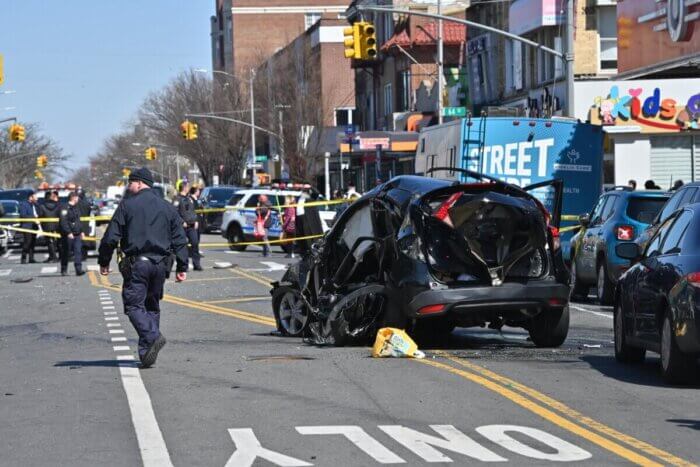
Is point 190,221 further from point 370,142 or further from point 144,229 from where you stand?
point 370,142

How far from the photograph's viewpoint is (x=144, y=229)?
12914 millimetres

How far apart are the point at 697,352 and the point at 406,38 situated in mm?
53204

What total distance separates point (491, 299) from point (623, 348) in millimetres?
1330

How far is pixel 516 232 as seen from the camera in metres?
13.9

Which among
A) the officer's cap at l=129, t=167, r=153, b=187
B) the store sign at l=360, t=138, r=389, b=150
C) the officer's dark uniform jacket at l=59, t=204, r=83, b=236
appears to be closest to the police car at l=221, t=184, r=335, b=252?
the store sign at l=360, t=138, r=389, b=150

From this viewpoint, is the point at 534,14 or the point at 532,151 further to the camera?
the point at 534,14

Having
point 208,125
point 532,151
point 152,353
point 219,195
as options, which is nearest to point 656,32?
point 532,151

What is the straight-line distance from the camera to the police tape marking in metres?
8.27

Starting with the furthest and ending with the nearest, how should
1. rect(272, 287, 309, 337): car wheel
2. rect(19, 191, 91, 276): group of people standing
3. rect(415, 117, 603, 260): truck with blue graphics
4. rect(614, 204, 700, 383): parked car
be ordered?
rect(19, 191, 91, 276): group of people standing → rect(415, 117, 603, 260): truck with blue graphics → rect(272, 287, 309, 337): car wheel → rect(614, 204, 700, 383): parked car

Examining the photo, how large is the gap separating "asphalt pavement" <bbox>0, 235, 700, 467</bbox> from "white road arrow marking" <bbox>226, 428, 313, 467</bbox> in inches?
0.7

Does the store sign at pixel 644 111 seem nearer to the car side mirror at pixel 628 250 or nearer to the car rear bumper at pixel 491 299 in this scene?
the car rear bumper at pixel 491 299

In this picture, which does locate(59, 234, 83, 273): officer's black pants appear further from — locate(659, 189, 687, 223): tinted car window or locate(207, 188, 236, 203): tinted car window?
locate(207, 188, 236, 203): tinted car window

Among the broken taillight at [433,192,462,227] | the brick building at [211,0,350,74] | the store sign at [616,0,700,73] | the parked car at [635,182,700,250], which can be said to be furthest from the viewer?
the brick building at [211,0,350,74]

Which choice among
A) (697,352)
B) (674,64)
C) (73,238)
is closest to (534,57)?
(674,64)
